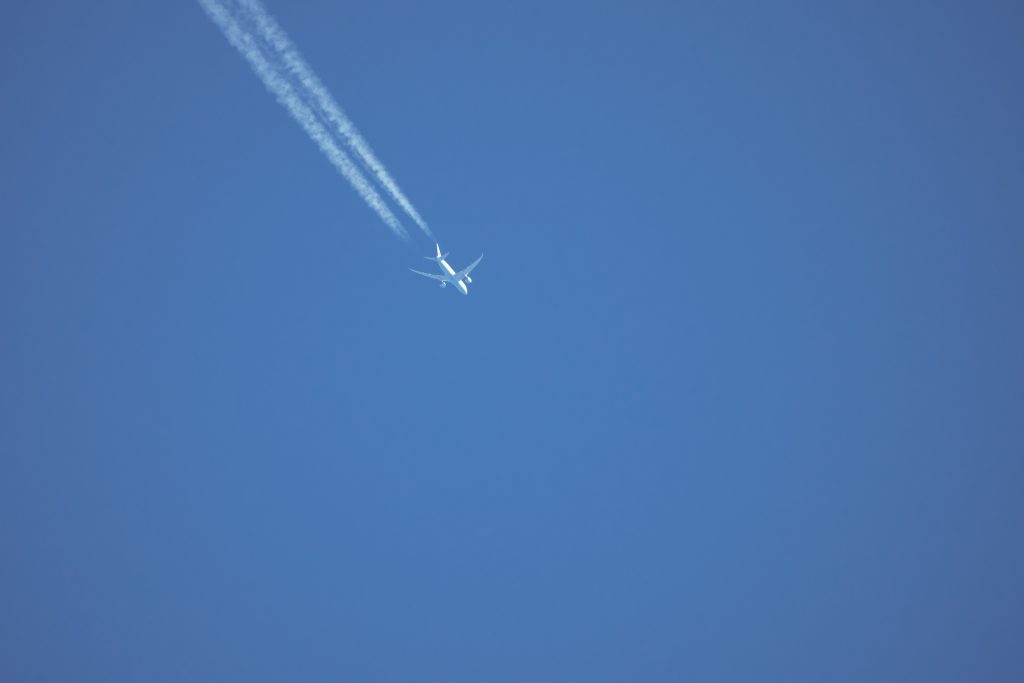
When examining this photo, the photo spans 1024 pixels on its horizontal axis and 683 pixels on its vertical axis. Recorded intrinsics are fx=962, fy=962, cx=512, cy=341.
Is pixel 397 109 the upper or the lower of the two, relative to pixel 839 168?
upper

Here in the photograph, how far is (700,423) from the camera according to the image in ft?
155

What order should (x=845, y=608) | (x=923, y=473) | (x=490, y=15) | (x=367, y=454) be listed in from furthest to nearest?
(x=490, y=15) → (x=367, y=454) → (x=923, y=473) → (x=845, y=608)

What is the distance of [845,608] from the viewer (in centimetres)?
3547

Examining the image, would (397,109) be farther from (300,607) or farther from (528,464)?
(300,607)

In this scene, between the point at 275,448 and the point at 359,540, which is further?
the point at 275,448

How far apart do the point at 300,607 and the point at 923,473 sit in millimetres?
25689

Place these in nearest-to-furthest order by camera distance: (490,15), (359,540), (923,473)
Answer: (923,473)
(359,540)
(490,15)

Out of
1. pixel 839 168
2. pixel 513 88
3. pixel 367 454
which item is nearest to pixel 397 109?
pixel 513 88

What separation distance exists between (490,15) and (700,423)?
27325 mm

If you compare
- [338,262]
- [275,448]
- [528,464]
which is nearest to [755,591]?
[528,464]

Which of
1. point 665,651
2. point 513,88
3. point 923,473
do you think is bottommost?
point 665,651

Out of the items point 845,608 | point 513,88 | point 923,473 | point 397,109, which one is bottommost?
point 845,608

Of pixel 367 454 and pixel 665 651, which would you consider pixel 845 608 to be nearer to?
pixel 665 651

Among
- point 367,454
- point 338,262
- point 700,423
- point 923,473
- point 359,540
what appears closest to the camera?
point 923,473
